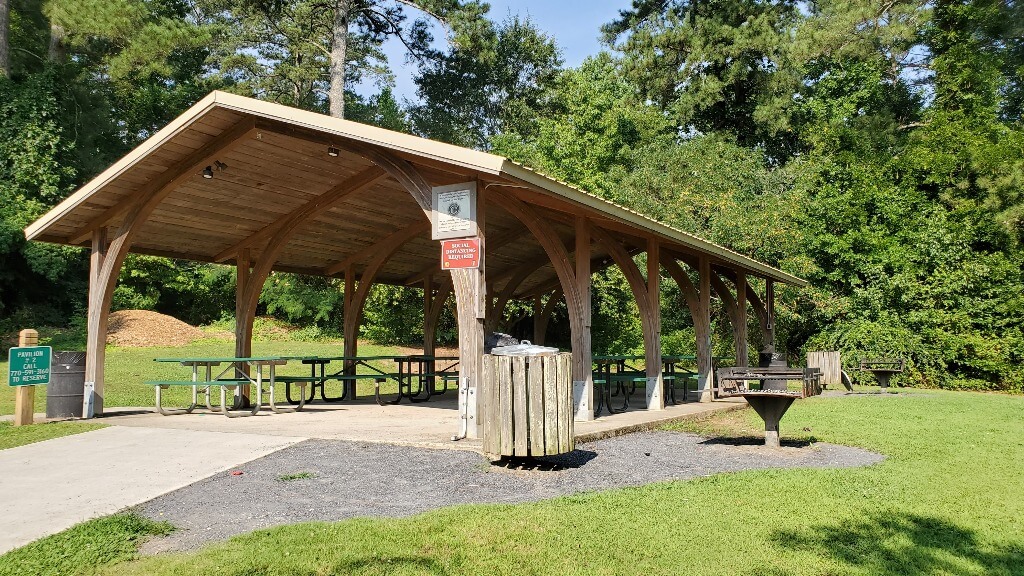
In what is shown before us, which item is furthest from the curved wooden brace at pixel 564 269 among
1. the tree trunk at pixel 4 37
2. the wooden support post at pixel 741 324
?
the tree trunk at pixel 4 37

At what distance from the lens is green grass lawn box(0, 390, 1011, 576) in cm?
376

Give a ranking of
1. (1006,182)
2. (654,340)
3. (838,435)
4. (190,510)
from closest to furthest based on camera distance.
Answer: (190,510), (838,435), (654,340), (1006,182)

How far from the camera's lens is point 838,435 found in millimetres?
8438

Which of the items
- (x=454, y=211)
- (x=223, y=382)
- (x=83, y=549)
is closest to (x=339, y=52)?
(x=223, y=382)

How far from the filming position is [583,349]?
372 inches

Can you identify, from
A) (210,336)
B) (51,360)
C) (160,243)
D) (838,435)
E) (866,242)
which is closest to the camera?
(838,435)

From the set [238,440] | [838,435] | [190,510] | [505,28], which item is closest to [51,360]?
[238,440]

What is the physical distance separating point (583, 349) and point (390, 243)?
5109 mm

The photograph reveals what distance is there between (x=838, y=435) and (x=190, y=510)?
701 cm

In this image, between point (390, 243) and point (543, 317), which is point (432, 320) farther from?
point (543, 317)

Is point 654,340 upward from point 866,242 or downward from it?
downward

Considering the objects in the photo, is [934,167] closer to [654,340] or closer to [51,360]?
[654,340]

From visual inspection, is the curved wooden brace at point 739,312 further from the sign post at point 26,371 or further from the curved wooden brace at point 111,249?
the sign post at point 26,371

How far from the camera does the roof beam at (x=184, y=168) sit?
8.86m
